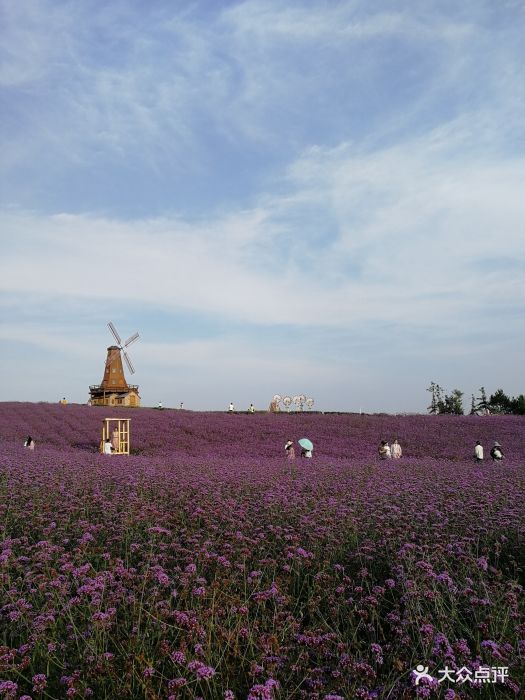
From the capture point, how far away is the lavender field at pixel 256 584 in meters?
2.91

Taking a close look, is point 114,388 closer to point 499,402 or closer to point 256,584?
point 499,402

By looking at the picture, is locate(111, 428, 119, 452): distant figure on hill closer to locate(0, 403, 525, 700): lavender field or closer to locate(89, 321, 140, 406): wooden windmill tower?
locate(0, 403, 525, 700): lavender field

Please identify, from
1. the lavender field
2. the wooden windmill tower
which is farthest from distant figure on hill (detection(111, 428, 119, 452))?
the wooden windmill tower

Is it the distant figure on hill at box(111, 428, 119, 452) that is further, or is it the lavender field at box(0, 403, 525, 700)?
the distant figure on hill at box(111, 428, 119, 452)

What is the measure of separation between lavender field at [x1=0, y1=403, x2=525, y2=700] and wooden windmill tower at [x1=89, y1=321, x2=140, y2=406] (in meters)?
35.4

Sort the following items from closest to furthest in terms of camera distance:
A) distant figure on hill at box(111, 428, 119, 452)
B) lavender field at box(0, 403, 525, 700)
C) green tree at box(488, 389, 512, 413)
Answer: lavender field at box(0, 403, 525, 700) → distant figure on hill at box(111, 428, 119, 452) → green tree at box(488, 389, 512, 413)

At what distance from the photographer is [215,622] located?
355 centimetres

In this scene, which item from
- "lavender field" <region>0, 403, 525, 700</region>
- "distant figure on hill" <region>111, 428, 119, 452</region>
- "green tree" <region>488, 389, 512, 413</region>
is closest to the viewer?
"lavender field" <region>0, 403, 525, 700</region>

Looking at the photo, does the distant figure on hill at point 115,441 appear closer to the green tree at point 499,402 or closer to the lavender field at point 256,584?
the lavender field at point 256,584

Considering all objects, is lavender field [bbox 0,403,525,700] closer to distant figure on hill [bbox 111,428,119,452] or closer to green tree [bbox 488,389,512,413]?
distant figure on hill [bbox 111,428,119,452]

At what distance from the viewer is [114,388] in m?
46.3

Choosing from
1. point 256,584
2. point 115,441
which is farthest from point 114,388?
point 256,584

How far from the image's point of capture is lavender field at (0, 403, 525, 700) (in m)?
2.91

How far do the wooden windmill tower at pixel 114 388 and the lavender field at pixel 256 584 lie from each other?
35366mm
